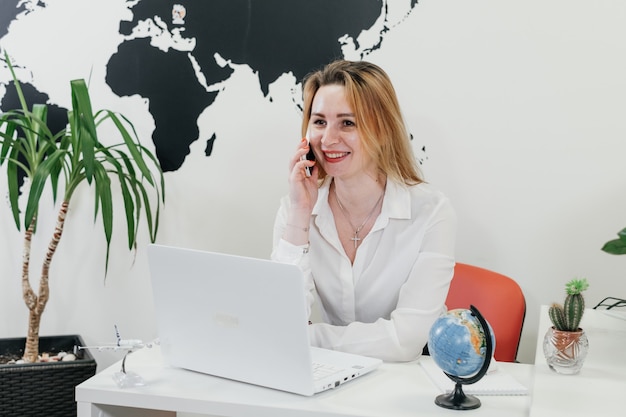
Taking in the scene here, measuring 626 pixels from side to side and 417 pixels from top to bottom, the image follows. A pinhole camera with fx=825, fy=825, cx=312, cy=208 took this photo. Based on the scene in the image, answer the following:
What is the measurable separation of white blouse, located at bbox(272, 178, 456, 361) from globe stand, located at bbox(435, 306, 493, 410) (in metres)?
0.54

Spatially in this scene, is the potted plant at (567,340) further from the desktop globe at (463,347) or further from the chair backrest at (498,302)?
the chair backrest at (498,302)

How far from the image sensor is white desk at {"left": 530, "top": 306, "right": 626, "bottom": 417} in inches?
64.6

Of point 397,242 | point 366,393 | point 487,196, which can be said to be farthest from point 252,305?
point 487,196

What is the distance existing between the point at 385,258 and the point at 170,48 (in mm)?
1336

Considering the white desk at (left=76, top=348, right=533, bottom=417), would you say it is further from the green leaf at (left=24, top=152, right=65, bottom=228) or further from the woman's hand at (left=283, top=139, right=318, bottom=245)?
the green leaf at (left=24, top=152, right=65, bottom=228)

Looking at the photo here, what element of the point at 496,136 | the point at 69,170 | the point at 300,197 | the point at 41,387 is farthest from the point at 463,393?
the point at 69,170

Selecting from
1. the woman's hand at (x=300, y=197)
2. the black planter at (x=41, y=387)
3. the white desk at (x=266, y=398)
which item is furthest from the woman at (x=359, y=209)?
the black planter at (x=41, y=387)

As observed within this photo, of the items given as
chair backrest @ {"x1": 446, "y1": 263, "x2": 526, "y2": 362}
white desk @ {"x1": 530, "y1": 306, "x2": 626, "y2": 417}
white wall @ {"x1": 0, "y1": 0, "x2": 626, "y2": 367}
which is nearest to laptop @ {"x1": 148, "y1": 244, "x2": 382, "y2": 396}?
white desk @ {"x1": 530, "y1": 306, "x2": 626, "y2": 417}

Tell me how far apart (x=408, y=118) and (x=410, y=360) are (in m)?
1.19

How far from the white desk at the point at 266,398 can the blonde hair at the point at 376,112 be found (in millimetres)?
786

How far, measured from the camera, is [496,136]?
296 cm

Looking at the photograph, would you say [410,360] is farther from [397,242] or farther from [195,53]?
[195,53]

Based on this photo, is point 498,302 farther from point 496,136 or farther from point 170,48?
point 170,48

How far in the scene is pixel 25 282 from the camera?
306 cm
